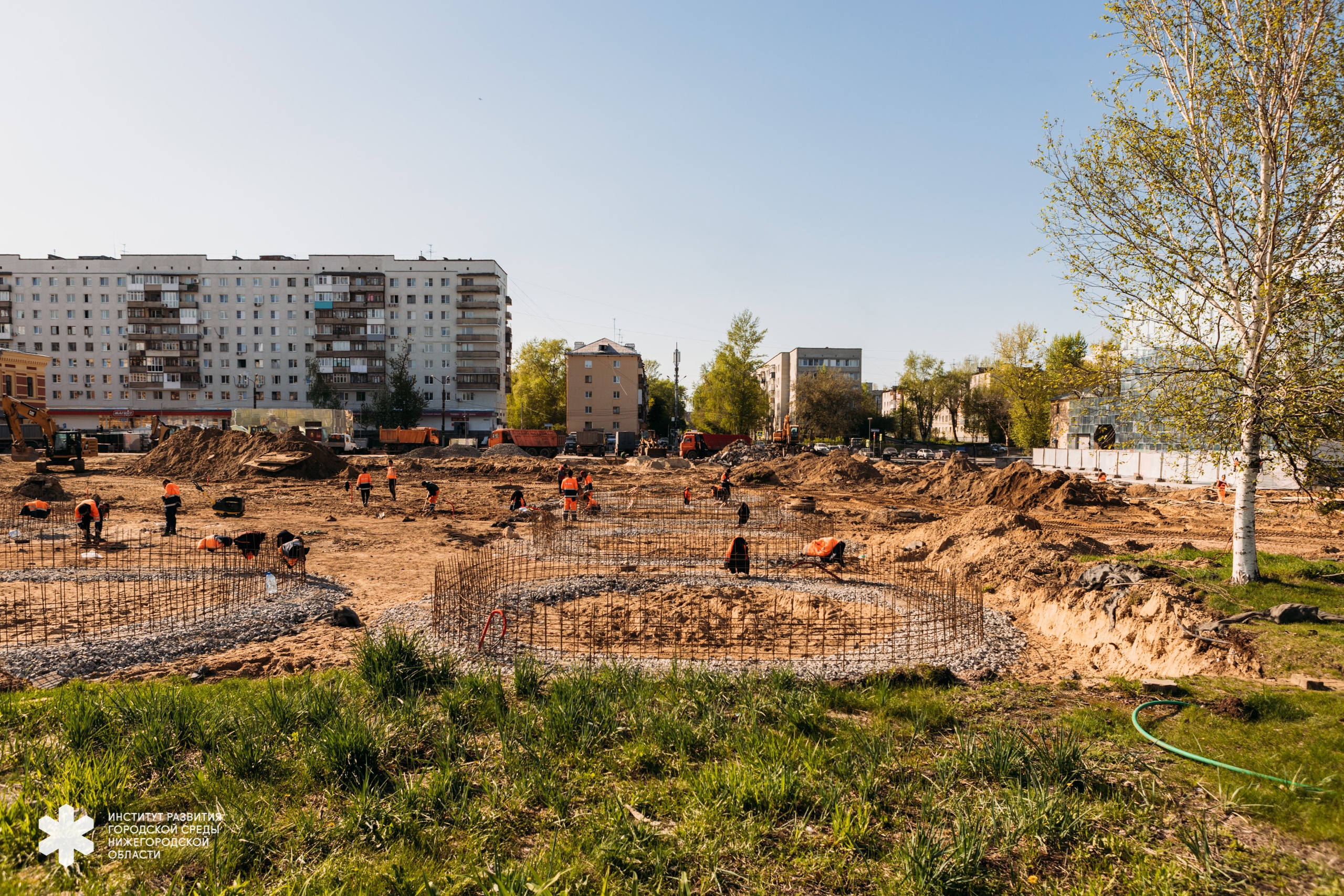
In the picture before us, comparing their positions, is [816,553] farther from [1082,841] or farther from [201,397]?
[201,397]

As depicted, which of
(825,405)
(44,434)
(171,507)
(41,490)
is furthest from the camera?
(825,405)

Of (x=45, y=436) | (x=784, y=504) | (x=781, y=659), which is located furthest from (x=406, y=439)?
(x=781, y=659)

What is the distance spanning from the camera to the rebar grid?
933cm

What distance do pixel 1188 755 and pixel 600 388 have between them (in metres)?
78.6

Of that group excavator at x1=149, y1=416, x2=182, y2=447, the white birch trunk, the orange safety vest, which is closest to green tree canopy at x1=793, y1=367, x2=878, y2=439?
excavator at x1=149, y1=416, x2=182, y2=447

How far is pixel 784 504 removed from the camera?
2670 cm

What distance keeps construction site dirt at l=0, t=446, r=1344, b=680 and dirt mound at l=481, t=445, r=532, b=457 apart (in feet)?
9.01

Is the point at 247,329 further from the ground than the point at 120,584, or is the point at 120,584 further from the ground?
the point at 247,329

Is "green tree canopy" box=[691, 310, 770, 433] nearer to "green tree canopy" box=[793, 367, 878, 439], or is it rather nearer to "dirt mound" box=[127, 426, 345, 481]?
"green tree canopy" box=[793, 367, 878, 439]

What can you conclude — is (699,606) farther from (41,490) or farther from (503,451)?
(503,451)

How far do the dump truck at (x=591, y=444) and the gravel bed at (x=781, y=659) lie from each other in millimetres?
46033

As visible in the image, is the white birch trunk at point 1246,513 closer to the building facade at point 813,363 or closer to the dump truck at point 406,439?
the dump truck at point 406,439

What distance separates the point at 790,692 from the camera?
624 cm

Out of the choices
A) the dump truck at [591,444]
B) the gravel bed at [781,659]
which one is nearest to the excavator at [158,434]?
the dump truck at [591,444]
